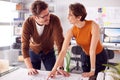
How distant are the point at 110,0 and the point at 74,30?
3.18 meters

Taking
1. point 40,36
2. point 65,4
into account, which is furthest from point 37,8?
point 65,4

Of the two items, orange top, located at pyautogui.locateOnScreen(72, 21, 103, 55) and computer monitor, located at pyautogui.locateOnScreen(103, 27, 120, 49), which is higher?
orange top, located at pyautogui.locateOnScreen(72, 21, 103, 55)

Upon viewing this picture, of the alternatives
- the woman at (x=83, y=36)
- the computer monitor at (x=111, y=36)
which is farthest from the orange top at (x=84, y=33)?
the computer monitor at (x=111, y=36)

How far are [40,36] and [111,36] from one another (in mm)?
2832

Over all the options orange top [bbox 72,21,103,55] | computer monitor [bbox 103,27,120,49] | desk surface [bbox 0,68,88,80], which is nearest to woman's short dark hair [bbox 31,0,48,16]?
orange top [bbox 72,21,103,55]

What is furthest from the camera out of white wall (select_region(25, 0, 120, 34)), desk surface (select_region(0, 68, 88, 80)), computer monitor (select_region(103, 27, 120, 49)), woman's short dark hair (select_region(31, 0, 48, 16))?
white wall (select_region(25, 0, 120, 34))

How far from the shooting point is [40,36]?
2.10 meters

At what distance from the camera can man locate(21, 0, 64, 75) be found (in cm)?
180

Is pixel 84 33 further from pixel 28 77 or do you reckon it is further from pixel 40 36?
pixel 28 77

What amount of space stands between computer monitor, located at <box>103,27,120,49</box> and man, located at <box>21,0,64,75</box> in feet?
8.32

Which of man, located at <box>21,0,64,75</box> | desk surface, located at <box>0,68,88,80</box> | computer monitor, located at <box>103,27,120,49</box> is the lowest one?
computer monitor, located at <box>103,27,120,49</box>

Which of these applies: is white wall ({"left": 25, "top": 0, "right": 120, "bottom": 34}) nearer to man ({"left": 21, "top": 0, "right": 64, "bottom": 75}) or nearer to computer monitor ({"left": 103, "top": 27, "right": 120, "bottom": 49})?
computer monitor ({"left": 103, "top": 27, "right": 120, "bottom": 49})

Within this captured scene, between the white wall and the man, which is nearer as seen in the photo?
the man

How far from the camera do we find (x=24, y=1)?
5.34 metres
